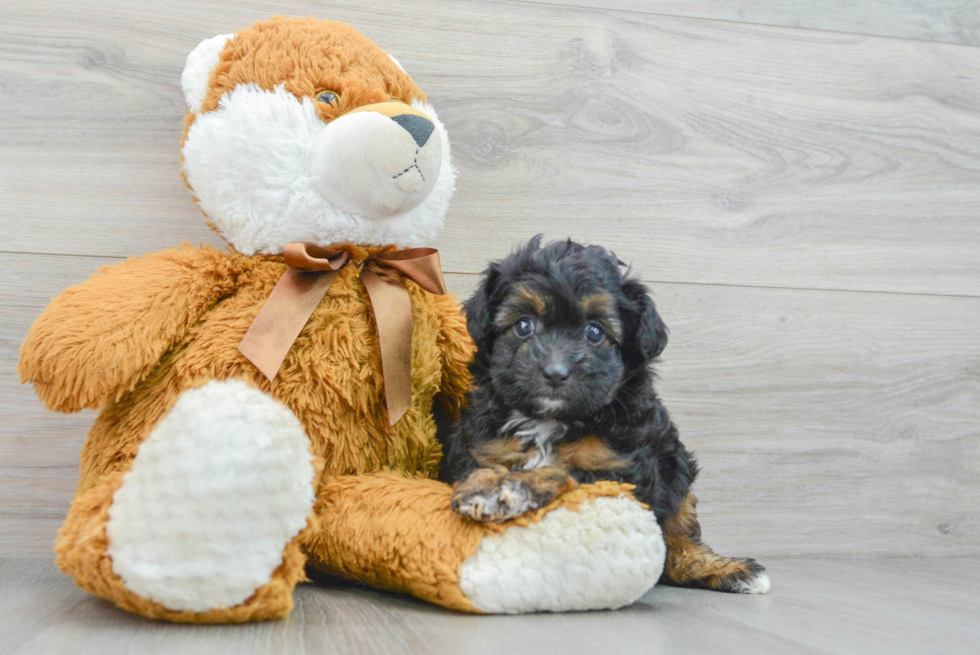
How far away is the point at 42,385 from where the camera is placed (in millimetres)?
1420

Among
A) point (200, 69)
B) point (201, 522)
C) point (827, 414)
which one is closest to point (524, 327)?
point (201, 522)

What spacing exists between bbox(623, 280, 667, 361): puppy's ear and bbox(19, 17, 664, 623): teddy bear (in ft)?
0.97

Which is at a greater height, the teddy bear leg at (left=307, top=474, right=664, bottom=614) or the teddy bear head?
the teddy bear head

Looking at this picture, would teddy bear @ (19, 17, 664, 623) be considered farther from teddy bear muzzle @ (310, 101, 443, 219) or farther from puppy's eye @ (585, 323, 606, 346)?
puppy's eye @ (585, 323, 606, 346)

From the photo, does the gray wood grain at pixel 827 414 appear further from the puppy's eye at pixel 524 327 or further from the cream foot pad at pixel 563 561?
the cream foot pad at pixel 563 561

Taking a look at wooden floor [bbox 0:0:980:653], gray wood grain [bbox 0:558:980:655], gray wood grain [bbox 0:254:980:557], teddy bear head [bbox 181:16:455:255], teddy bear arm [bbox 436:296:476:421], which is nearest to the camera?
gray wood grain [bbox 0:558:980:655]

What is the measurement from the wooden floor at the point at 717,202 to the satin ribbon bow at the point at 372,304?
474 mm

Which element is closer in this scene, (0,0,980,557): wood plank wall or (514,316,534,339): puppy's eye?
(514,316,534,339): puppy's eye

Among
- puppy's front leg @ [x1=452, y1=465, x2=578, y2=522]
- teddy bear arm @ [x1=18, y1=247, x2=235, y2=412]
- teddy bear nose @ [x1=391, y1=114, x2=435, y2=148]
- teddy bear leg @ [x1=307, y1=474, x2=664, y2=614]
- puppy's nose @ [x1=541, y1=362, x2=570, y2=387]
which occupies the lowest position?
teddy bear leg @ [x1=307, y1=474, x2=664, y2=614]

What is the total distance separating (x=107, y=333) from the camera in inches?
56.1

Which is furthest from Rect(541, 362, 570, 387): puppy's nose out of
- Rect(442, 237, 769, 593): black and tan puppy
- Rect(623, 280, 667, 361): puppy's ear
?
Rect(623, 280, 667, 361): puppy's ear

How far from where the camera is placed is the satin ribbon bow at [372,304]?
1.51 meters

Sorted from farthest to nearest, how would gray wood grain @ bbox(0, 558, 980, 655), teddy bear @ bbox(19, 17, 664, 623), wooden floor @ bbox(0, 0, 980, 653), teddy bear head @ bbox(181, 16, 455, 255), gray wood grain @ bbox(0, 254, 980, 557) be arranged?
gray wood grain @ bbox(0, 254, 980, 557) → wooden floor @ bbox(0, 0, 980, 653) → teddy bear head @ bbox(181, 16, 455, 255) → teddy bear @ bbox(19, 17, 664, 623) → gray wood grain @ bbox(0, 558, 980, 655)

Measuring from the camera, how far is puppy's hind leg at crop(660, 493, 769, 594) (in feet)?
5.67
